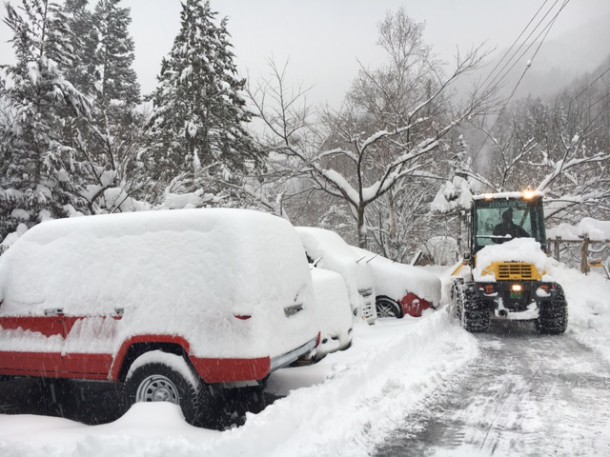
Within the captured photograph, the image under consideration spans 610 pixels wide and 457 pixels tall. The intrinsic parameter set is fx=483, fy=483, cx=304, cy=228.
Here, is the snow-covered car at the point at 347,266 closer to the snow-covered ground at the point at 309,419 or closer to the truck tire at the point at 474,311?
the snow-covered ground at the point at 309,419

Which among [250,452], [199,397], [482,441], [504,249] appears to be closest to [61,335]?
[199,397]

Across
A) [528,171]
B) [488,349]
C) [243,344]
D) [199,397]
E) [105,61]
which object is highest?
[105,61]

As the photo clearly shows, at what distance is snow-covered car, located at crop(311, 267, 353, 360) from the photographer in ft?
20.0

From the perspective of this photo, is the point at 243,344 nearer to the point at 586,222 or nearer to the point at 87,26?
the point at 586,222

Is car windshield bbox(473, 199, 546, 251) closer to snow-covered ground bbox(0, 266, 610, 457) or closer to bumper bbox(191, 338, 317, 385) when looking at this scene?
snow-covered ground bbox(0, 266, 610, 457)

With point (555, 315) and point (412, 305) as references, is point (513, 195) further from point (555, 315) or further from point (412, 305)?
point (412, 305)

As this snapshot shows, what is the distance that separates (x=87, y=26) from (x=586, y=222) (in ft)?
110

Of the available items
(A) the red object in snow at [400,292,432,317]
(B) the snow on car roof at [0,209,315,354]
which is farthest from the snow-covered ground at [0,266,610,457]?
(A) the red object in snow at [400,292,432,317]

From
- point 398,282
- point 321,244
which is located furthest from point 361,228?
point 321,244

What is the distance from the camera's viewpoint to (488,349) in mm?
7973

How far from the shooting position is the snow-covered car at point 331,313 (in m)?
6.10

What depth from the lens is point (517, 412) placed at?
15.9 ft

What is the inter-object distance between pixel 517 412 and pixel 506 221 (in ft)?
20.0

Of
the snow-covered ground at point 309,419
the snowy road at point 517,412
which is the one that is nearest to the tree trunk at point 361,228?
the snow-covered ground at point 309,419
